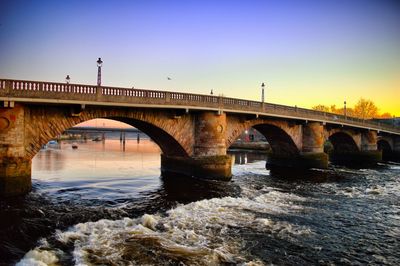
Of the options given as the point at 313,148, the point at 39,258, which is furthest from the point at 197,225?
the point at 313,148

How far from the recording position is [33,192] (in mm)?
18719

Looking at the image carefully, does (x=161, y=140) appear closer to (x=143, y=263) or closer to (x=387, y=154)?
(x=143, y=263)

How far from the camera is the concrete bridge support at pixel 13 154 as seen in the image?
1585 cm

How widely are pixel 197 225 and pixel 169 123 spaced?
11554mm

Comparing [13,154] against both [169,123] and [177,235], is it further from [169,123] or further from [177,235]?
[169,123]

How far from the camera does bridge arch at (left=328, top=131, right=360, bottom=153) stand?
1900 inches

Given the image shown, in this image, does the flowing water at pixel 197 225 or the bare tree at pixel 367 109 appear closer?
the flowing water at pixel 197 225

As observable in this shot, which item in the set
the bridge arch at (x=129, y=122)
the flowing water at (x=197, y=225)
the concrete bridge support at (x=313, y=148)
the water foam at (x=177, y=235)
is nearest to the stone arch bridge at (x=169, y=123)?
the bridge arch at (x=129, y=122)

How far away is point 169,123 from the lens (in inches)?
942

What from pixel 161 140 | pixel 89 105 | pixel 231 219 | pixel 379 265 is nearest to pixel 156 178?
pixel 161 140

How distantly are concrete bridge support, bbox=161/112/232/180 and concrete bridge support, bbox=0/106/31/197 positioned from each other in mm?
11841

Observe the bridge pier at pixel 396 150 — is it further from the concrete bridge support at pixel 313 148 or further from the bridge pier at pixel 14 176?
the bridge pier at pixel 14 176

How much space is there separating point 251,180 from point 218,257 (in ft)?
56.3

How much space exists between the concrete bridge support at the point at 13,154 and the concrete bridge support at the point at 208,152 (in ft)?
38.8
